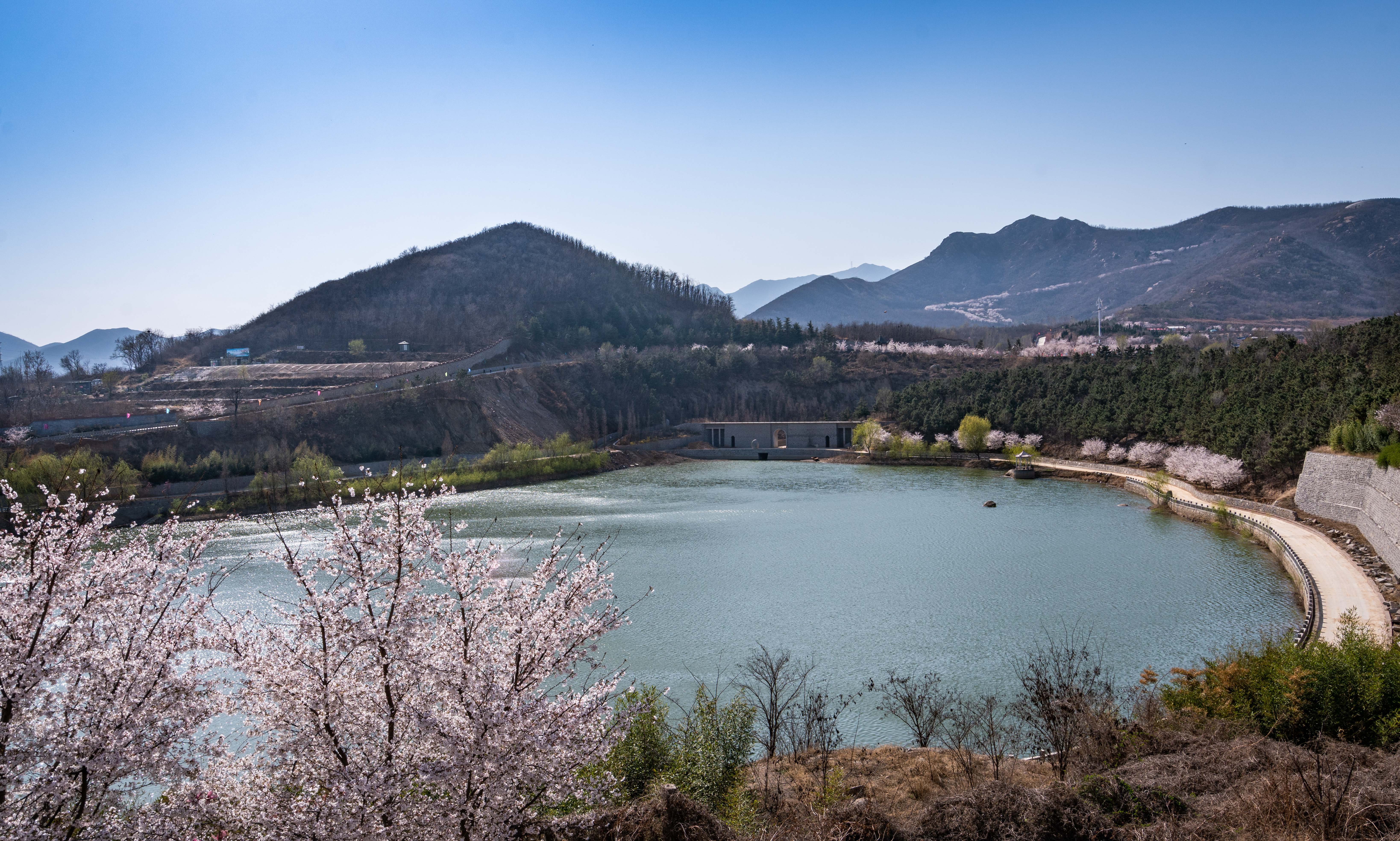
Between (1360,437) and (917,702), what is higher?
(1360,437)

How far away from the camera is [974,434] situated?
54750 mm

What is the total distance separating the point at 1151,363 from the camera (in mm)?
53688

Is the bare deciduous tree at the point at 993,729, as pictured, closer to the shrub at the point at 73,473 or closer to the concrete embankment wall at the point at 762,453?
the shrub at the point at 73,473

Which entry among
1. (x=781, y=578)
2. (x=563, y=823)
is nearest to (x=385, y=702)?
(x=563, y=823)

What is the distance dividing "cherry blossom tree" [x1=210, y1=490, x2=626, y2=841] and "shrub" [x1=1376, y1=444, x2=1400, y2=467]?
81.7ft

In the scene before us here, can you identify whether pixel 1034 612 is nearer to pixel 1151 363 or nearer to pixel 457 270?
pixel 1151 363

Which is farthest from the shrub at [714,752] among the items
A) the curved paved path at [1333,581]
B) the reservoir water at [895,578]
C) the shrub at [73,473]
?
the shrub at [73,473]

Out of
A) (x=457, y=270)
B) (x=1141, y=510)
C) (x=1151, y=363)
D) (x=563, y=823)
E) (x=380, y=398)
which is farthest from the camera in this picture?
(x=457, y=270)

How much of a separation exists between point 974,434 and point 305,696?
53.0 metres

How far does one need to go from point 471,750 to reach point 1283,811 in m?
6.88

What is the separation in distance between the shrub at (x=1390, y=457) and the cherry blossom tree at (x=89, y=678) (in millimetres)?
27495

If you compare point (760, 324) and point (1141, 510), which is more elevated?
point (760, 324)

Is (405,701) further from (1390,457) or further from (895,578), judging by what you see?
(1390,457)

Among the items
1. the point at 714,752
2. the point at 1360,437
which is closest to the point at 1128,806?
the point at 714,752
